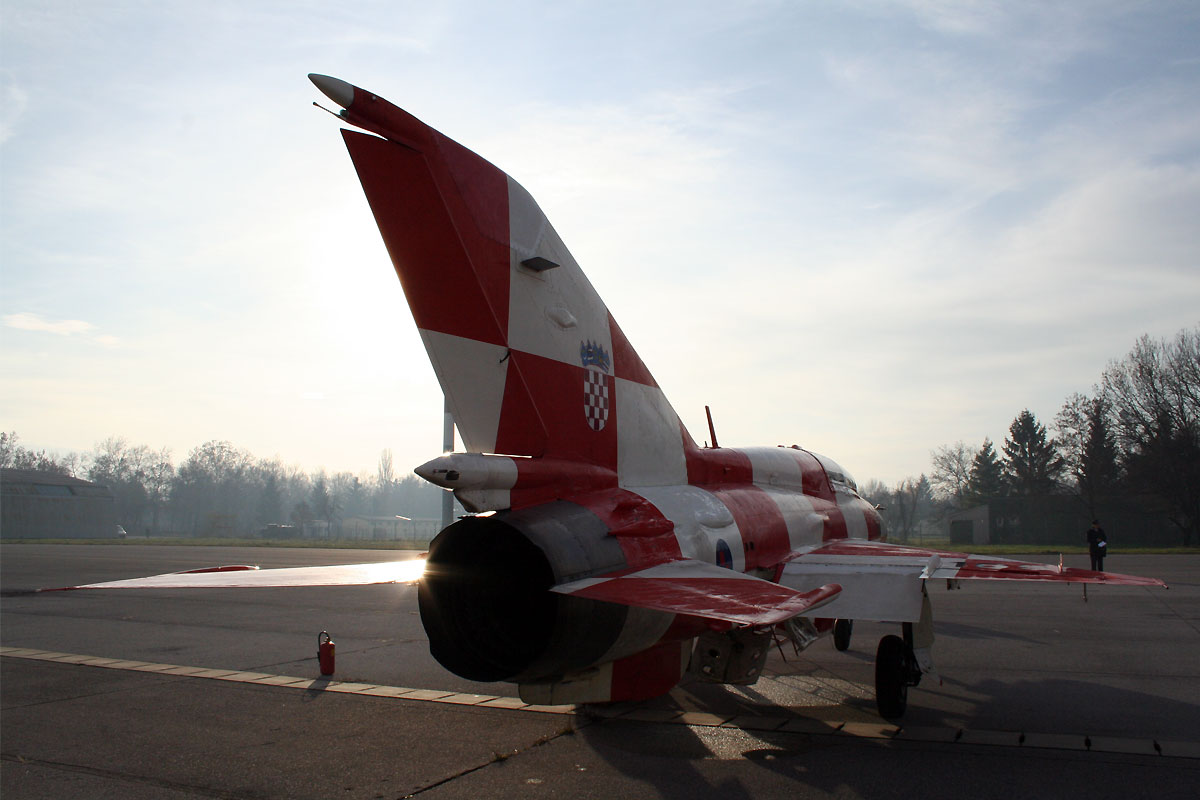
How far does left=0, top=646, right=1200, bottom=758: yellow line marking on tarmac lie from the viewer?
5.72m

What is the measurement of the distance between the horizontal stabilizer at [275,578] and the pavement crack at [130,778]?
3.92 ft

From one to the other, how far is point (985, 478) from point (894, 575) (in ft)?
192

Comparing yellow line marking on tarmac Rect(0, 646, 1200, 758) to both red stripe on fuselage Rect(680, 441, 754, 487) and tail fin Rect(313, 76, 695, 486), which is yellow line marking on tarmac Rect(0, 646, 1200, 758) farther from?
red stripe on fuselage Rect(680, 441, 754, 487)

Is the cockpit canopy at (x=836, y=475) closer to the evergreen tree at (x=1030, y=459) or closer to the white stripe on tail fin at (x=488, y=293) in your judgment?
the white stripe on tail fin at (x=488, y=293)

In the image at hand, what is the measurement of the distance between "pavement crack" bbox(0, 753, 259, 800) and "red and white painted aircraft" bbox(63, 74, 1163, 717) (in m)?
1.25

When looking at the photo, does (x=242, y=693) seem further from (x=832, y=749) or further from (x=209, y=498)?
(x=209, y=498)

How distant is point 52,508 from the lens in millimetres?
60750

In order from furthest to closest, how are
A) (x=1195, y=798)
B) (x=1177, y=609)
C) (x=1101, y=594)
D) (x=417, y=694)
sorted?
1. (x=1101, y=594)
2. (x=1177, y=609)
3. (x=417, y=694)
4. (x=1195, y=798)

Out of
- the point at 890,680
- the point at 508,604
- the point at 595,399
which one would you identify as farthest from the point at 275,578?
the point at 890,680

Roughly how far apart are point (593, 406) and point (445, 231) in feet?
5.78

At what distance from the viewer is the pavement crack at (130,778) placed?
4.70 m

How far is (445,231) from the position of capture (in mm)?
5137

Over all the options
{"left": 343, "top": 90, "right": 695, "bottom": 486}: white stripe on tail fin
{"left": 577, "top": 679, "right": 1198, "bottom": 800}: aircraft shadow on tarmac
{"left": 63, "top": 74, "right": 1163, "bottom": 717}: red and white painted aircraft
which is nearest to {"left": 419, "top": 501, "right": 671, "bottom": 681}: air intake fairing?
{"left": 63, "top": 74, "right": 1163, "bottom": 717}: red and white painted aircraft

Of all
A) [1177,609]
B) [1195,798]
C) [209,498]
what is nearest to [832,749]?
[1195,798]
